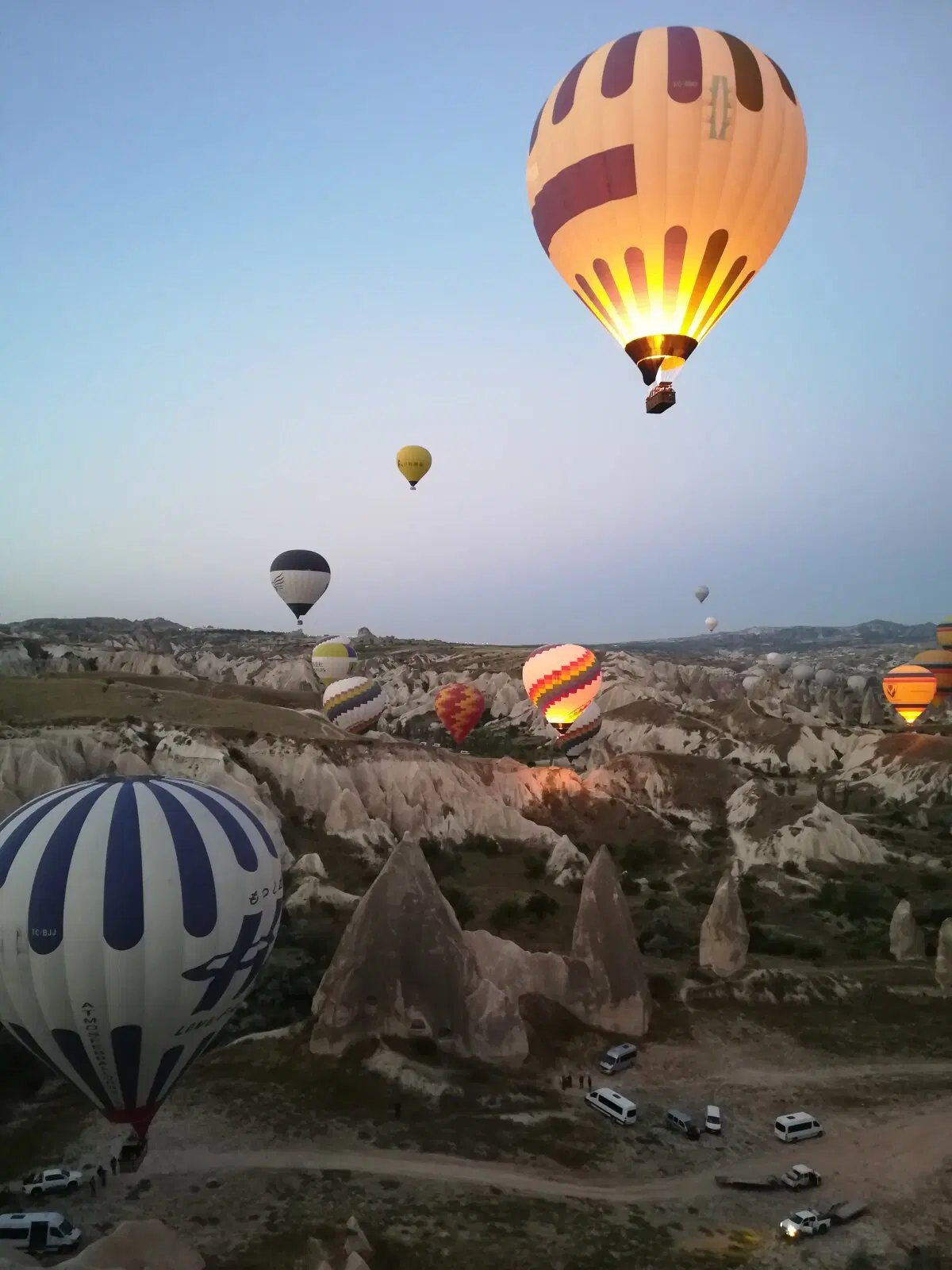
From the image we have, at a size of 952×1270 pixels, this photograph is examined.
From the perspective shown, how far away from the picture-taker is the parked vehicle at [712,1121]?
15292 mm

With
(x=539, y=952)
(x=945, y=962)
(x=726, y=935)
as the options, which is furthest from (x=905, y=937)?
(x=539, y=952)

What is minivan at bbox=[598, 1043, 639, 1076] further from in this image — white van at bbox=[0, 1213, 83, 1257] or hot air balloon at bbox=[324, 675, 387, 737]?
hot air balloon at bbox=[324, 675, 387, 737]

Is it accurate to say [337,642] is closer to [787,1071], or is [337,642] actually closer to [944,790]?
[944,790]

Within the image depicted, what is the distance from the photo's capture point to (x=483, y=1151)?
14.0 meters

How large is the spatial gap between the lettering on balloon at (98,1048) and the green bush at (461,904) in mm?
15356

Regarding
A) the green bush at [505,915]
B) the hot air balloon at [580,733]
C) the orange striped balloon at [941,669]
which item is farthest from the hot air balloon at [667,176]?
the orange striped balloon at [941,669]

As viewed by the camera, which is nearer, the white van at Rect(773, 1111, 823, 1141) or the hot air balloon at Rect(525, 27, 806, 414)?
the hot air balloon at Rect(525, 27, 806, 414)

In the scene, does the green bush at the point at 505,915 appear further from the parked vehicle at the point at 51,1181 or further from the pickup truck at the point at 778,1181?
the parked vehicle at the point at 51,1181

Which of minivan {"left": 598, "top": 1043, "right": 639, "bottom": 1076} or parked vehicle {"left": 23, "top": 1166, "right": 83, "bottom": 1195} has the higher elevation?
parked vehicle {"left": 23, "top": 1166, "right": 83, "bottom": 1195}

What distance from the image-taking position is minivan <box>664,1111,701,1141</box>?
15.1 metres

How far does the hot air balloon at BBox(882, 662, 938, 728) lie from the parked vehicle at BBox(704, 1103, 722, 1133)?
47.9 m

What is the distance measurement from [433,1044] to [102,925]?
926 centimetres

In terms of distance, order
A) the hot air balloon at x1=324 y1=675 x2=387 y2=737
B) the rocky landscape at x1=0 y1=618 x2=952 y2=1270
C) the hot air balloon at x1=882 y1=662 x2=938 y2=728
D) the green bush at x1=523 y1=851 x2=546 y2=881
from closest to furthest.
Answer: the rocky landscape at x1=0 y1=618 x2=952 y2=1270 < the green bush at x1=523 y1=851 x2=546 y2=881 < the hot air balloon at x1=324 y1=675 x2=387 y2=737 < the hot air balloon at x1=882 y1=662 x2=938 y2=728

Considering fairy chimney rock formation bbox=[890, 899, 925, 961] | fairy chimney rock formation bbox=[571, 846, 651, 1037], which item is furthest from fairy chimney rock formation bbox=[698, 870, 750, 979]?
fairy chimney rock formation bbox=[890, 899, 925, 961]
